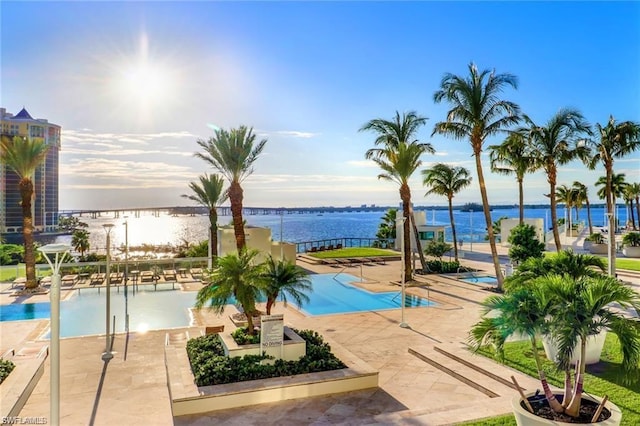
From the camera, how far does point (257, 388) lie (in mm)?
8094

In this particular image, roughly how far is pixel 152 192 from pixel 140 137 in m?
20.2

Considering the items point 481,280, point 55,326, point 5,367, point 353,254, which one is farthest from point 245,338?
point 353,254

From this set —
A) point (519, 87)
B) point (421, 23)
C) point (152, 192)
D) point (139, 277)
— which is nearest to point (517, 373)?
point (421, 23)

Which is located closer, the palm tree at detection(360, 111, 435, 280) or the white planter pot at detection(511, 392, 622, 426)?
the white planter pot at detection(511, 392, 622, 426)

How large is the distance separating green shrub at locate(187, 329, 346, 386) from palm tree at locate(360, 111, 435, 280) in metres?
12.0

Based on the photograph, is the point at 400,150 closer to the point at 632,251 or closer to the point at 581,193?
the point at 632,251

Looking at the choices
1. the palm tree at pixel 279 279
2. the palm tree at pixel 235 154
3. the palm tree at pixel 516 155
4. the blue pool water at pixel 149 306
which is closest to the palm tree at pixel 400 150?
the blue pool water at pixel 149 306

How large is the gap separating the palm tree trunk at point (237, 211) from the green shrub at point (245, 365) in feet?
20.4

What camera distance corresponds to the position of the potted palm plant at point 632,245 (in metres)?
28.7

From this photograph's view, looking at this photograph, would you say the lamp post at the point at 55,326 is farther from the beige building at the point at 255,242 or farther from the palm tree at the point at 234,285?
the beige building at the point at 255,242

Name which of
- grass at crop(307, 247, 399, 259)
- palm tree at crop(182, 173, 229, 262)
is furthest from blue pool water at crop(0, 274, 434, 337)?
palm tree at crop(182, 173, 229, 262)

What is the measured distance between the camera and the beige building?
22094 mm

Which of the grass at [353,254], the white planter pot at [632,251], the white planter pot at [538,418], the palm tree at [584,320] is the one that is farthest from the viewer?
the grass at [353,254]

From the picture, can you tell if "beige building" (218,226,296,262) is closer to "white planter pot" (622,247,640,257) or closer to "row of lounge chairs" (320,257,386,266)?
"row of lounge chairs" (320,257,386,266)
